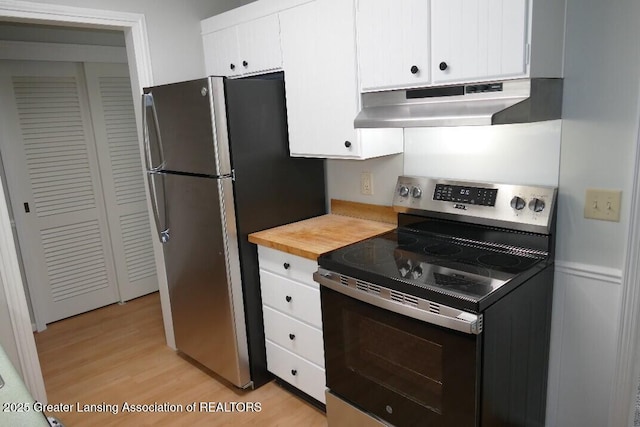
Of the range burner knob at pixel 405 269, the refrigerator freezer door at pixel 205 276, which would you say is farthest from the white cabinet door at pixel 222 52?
the range burner knob at pixel 405 269

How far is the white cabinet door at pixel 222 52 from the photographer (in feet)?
8.45

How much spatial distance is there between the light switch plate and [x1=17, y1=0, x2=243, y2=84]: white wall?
7.45 feet

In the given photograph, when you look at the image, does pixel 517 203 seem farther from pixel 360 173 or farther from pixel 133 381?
pixel 133 381

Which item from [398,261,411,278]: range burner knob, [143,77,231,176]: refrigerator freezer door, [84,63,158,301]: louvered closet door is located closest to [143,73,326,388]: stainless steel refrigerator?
[143,77,231,176]: refrigerator freezer door

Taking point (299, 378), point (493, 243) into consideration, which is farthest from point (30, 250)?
point (493, 243)

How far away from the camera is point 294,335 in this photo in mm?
2273

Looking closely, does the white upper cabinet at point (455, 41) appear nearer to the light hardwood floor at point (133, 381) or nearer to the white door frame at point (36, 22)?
the white door frame at point (36, 22)

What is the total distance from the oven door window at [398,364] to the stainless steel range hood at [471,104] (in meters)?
0.72

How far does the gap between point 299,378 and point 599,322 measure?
140cm

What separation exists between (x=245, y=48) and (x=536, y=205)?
1.71 m

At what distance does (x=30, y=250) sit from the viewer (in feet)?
11.1

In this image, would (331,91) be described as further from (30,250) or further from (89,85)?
(30,250)

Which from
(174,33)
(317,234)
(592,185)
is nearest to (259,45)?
(174,33)

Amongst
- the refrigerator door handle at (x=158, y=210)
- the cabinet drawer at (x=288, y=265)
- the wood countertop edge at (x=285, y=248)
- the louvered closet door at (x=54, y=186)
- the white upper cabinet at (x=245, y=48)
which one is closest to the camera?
the wood countertop edge at (x=285, y=248)
